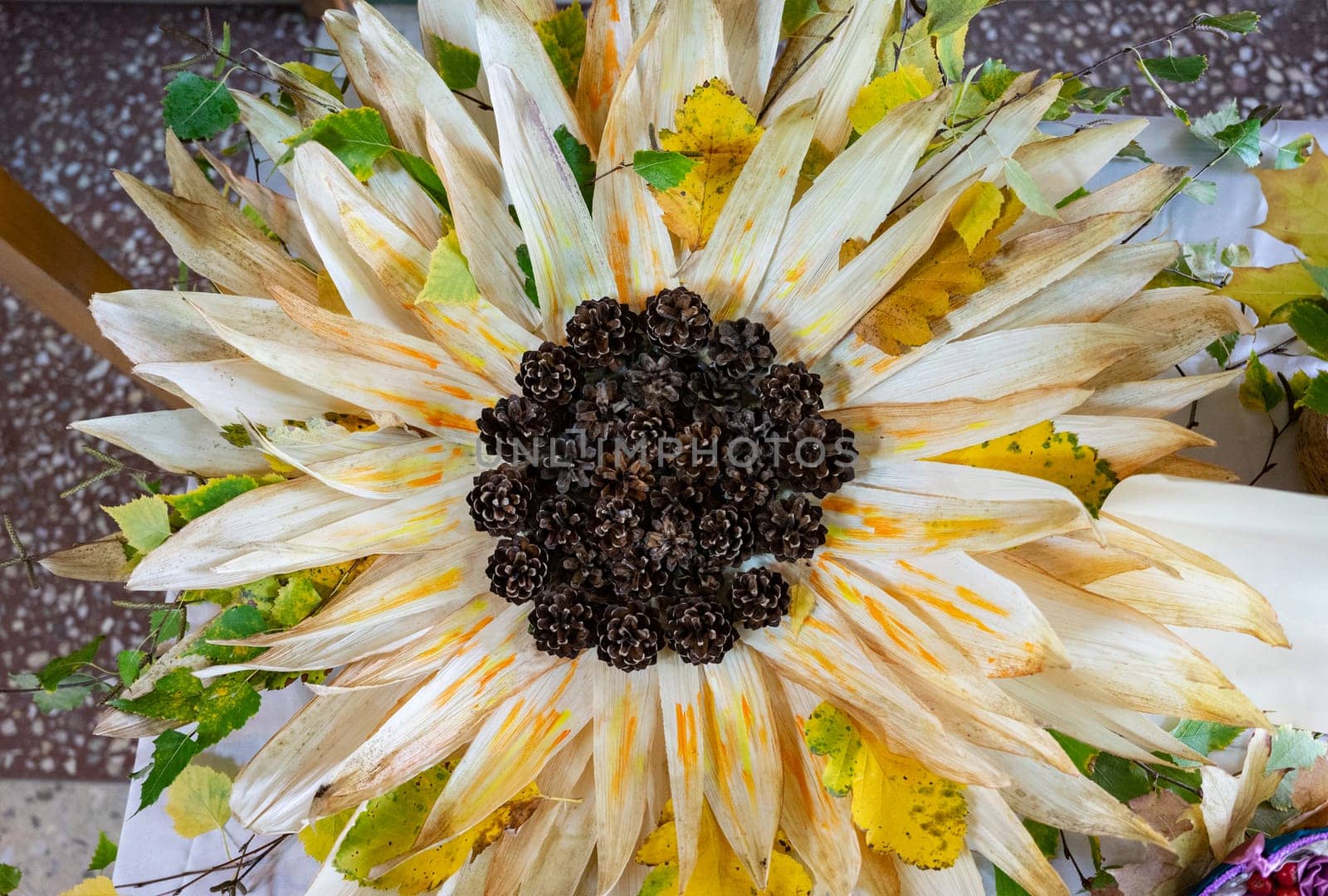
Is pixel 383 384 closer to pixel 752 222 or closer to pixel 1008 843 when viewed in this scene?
pixel 752 222

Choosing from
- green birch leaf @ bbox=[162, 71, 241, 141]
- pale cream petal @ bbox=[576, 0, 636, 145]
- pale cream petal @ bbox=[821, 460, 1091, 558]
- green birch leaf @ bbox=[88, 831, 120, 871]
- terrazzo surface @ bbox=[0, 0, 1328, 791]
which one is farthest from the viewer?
terrazzo surface @ bbox=[0, 0, 1328, 791]

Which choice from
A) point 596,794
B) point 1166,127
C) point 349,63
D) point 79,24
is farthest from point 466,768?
point 79,24

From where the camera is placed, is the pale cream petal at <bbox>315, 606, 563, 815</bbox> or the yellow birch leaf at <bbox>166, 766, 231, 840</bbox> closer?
the pale cream petal at <bbox>315, 606, 563, 815</bbox>

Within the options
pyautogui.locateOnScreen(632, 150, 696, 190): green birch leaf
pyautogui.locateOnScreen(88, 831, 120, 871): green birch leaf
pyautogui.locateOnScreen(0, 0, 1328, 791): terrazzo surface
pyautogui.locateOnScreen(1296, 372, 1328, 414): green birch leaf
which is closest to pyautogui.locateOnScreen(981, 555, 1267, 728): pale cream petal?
pyautogui.locateOnScreen(1296, 372, 1328, 414): green birch leaf

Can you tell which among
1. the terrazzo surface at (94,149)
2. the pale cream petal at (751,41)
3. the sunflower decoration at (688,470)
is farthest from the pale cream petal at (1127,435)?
the terrazzo surface at (94,149)

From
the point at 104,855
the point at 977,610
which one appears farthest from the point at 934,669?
the point at 104,855

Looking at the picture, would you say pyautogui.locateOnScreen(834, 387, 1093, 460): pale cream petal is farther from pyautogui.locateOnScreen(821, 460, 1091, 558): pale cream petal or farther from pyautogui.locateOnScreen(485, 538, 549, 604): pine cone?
pyautogui.locateOnScreen(485, 538, 549, 604): pine cone

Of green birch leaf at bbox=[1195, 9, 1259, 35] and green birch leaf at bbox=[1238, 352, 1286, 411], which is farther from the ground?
green birch leaf at bbox=[1195, 9, 1259, 35]
